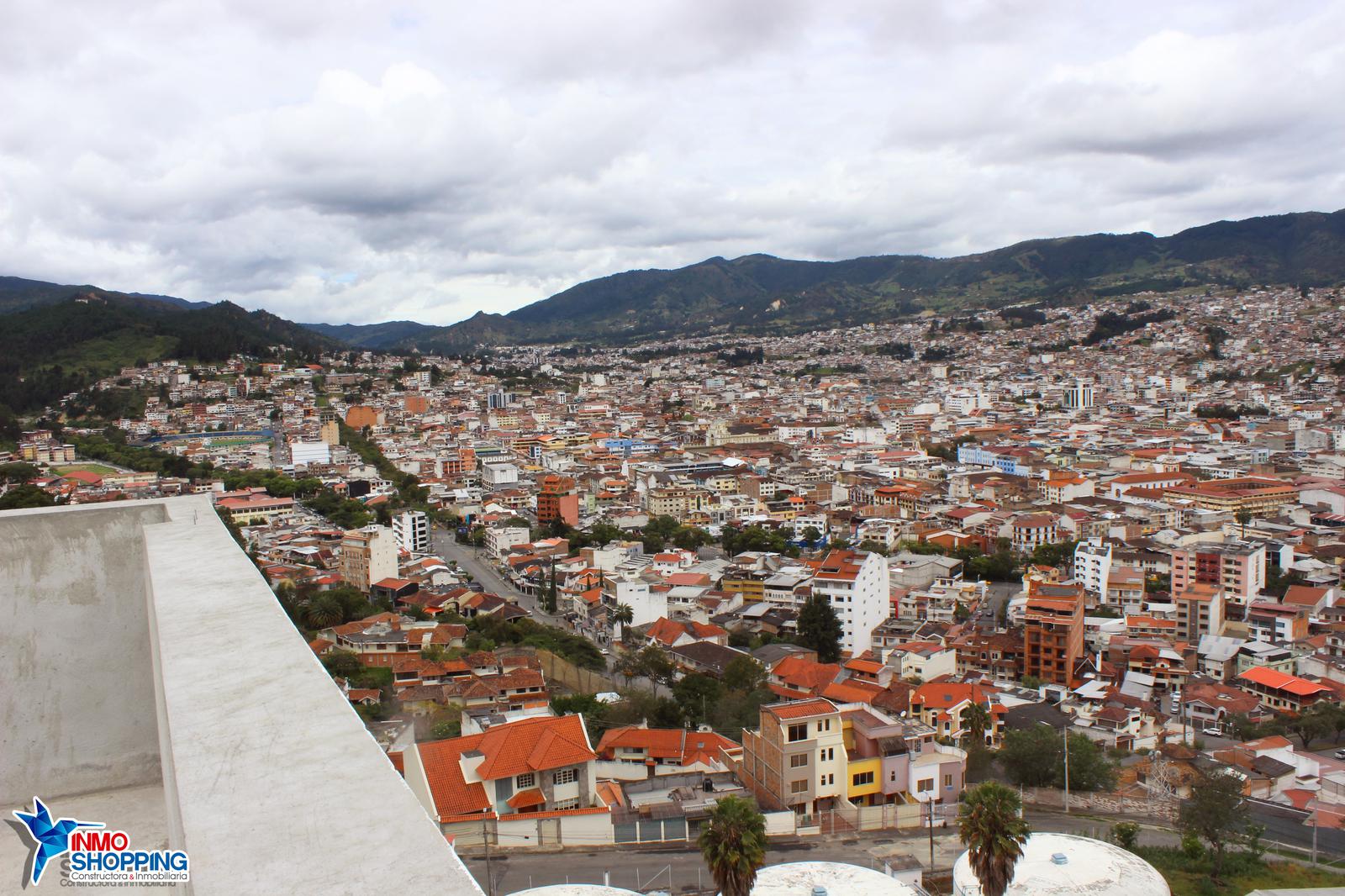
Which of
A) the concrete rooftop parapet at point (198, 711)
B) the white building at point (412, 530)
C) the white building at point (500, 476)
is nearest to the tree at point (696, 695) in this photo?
the concrete rooftop parapet at point (198, 711)

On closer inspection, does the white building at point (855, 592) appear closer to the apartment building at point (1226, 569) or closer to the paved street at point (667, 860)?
the apartment building at point (1226, 569)

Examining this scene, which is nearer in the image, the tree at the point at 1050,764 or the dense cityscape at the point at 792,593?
the dense cityscape at the point at 792,593

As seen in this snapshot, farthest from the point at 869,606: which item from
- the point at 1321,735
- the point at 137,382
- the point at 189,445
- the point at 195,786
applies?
the point at 137,382

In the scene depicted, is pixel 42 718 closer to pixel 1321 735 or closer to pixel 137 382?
pixel 1321 735

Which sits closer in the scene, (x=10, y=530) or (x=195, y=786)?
(x=195, y=786)

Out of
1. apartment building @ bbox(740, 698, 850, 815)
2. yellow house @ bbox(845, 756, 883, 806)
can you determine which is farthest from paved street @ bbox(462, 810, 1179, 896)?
yellow house @ bbox(845, 756, 883, 806)

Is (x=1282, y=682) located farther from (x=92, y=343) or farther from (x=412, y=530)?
(x=92, y=343)
